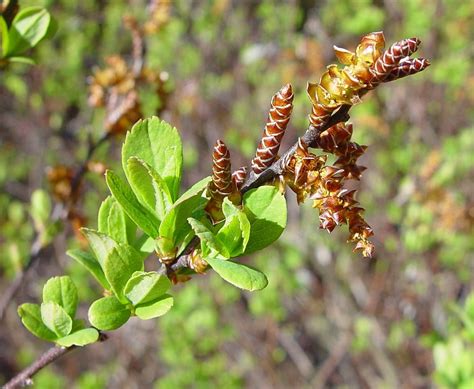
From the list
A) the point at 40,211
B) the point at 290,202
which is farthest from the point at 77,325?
the point at 290,202

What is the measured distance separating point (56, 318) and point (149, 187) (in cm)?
24

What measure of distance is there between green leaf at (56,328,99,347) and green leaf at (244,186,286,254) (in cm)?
22

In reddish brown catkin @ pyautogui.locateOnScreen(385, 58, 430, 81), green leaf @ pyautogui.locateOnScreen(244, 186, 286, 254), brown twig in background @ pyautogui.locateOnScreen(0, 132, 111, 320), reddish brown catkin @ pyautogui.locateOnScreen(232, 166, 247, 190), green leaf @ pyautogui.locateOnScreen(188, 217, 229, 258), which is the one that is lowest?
brown twig in background @ pyautogui.locateOnScreen(0, 132, 111, 320)

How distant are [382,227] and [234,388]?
4.32ft

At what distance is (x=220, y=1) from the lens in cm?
559

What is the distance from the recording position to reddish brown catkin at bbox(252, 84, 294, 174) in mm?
647

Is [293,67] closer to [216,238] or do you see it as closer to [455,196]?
[455,196]

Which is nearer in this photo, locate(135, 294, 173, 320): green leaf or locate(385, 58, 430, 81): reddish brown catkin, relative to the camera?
locate(385, 58, 430, 81): reddish brown catkin

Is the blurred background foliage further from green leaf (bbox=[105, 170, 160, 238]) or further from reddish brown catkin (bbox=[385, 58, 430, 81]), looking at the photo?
reddish brown catkin (bbox=[385, 58, 430, 81])

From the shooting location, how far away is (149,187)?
2.41 feet

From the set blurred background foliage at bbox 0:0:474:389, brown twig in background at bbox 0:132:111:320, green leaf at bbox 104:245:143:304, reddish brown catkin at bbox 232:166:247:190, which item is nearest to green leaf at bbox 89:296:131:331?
green leaf at bbox 104:245:143:304

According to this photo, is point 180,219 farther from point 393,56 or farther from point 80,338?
point 393,56

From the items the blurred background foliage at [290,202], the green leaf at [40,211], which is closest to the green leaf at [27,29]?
the green leaf at [40,211]

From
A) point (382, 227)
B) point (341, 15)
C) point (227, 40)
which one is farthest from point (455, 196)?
point (227, 40)
